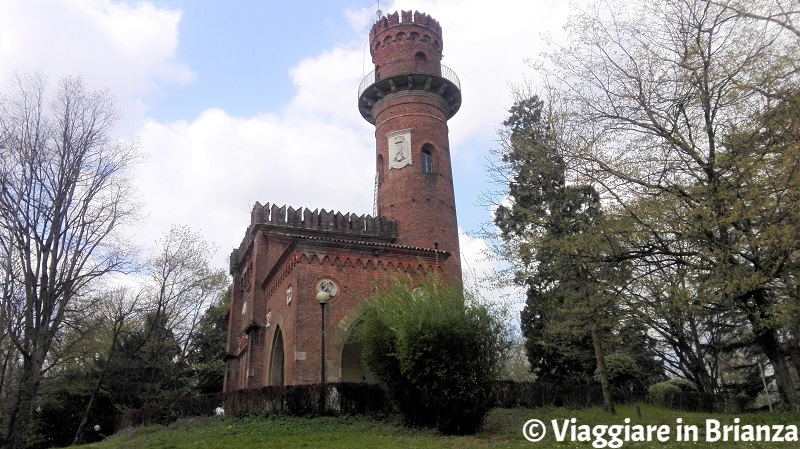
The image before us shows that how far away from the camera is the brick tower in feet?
79.2

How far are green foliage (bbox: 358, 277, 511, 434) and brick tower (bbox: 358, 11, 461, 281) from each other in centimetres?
1088

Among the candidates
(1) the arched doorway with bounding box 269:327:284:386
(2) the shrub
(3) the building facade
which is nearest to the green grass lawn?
(2) the shrub

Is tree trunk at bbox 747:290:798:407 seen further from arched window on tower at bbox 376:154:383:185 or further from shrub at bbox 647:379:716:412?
arched window on tower at bbox 376:154:383:185

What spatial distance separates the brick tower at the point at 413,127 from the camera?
2412 cm

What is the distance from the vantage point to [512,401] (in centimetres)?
1545

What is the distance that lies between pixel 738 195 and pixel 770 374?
2228 cm

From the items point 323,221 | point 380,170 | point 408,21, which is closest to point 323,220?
point 323,221

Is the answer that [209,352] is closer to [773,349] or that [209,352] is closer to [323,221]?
[323,221]

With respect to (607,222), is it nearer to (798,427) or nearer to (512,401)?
(798,427)

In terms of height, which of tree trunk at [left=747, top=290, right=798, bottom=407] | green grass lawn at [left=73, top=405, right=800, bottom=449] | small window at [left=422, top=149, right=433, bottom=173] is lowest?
green grass lawn at [left=73, top=405, right=800, bottom=449]

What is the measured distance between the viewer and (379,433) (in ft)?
41.0

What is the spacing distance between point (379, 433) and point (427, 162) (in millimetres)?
14938

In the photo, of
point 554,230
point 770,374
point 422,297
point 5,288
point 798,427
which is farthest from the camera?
point 770,374

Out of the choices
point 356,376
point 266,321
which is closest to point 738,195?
point 356,376
